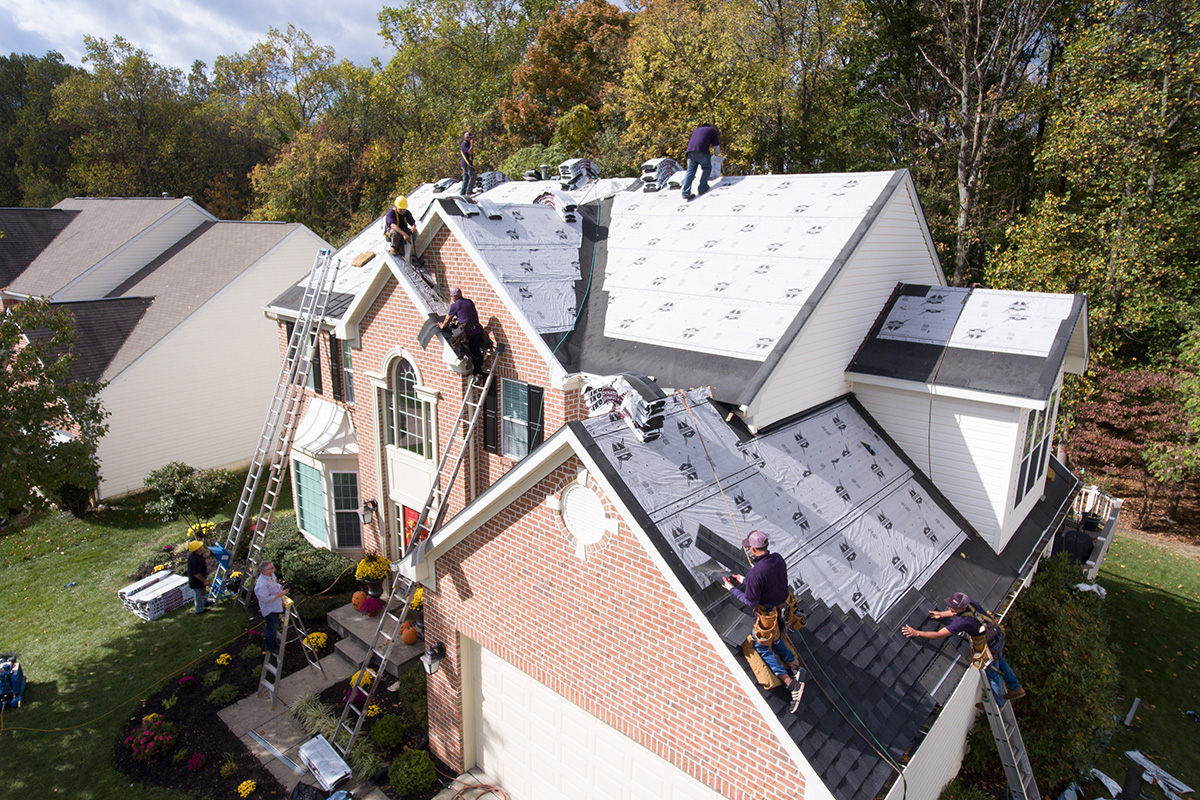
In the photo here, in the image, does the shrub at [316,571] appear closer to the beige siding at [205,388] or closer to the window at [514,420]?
the window at [514,420]

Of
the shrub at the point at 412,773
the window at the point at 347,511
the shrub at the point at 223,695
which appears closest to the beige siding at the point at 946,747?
the shrub at the point at 412,773

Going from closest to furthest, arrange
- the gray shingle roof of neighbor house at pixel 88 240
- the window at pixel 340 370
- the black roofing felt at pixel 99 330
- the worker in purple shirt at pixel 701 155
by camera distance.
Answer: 1. the worker in purple shirt at pixel 701 155
2. the window at pixel 340 370
3. the black roofing felt at pixel 99 330
4. the gray shingle roof of neighbor house at pixel 88 240

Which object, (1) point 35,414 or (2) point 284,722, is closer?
(2) point 284,722

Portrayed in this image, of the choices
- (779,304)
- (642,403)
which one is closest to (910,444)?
(779,304)

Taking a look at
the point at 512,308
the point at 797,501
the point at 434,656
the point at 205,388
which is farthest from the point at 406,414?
the point at 205,388

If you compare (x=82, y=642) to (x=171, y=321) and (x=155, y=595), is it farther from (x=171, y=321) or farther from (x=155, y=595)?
(x=171, y=321)

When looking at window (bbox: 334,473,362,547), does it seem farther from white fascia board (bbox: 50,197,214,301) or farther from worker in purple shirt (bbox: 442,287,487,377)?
white fascia board (bbox: 50,197,214,301)
